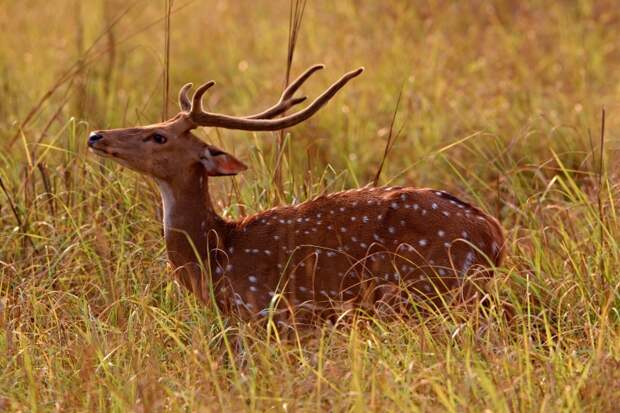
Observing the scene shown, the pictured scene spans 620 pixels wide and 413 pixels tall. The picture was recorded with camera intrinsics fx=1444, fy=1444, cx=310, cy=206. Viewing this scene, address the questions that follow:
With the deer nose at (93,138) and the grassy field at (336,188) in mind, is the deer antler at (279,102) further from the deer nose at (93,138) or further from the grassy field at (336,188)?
the deer nose at (93,138)

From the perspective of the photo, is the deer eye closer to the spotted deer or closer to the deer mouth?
the spotted deer

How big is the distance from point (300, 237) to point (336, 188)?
3.96ft

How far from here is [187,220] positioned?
5.32 m

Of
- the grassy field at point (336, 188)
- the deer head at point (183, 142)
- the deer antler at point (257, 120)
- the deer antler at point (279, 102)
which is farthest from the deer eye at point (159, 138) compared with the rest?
the grassy field at point (336, 188)

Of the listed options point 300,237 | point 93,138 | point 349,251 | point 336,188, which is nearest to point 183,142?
point 93,138

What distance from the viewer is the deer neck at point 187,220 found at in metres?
5.28

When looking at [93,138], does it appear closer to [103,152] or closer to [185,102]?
[103,152]

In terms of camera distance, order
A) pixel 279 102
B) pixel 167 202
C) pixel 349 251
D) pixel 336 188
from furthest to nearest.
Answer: pixel 336 188, pixel 279 102, pixel 167 202, pixel 349 251

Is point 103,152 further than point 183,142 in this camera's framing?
No

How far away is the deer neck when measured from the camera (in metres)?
5.28

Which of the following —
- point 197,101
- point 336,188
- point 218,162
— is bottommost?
point 336,188

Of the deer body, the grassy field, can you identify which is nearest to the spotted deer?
the deer body

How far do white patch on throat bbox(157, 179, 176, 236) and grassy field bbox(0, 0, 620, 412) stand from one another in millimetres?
171

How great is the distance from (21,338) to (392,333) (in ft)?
3.94
